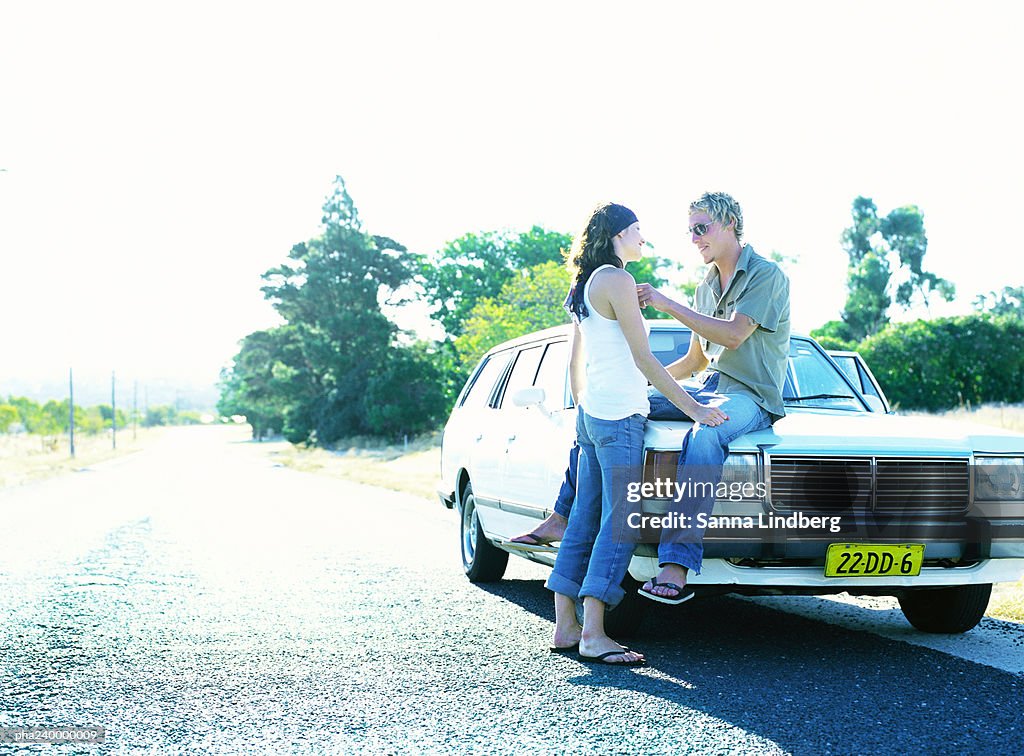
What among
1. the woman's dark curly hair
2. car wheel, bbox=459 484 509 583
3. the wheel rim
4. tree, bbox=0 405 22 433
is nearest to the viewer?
the woman's dark curly hair

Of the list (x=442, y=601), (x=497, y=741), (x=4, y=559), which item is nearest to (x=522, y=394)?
(x=442, y=601)

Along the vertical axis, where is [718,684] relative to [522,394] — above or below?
below

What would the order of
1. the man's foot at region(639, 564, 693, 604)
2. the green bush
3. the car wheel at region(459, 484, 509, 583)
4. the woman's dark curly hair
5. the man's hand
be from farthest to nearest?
the green bush, the car wheel at region(459, 484, 509, 583), the woman's dark curly hair, the man's hand, the man's foot at region(639, 564, 693, 604)

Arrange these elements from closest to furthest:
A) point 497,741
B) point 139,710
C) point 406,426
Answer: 1. point 497,741
2. point 139,710
3. point 406,426

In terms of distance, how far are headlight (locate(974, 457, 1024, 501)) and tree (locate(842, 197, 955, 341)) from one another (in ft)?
159

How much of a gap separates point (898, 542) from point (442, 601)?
309 cm

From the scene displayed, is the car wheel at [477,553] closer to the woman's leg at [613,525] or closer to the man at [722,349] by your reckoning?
the man at [722,349]

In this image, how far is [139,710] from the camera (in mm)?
4102

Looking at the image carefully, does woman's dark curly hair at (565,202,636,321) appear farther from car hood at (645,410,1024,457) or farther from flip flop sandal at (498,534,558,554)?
flip flop sandal at (498,534,558,554)

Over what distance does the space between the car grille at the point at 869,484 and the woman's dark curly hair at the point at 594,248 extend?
1.22 metres

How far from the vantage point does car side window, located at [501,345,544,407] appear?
715 centimetres

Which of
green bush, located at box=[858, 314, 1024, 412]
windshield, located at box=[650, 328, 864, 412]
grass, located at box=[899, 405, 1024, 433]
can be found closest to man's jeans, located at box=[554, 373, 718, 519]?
windshield, located at box=[650, 328, 864, 412]

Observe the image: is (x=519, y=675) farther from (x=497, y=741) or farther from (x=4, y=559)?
(x=4, y=559)

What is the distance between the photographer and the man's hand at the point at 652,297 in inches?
186
